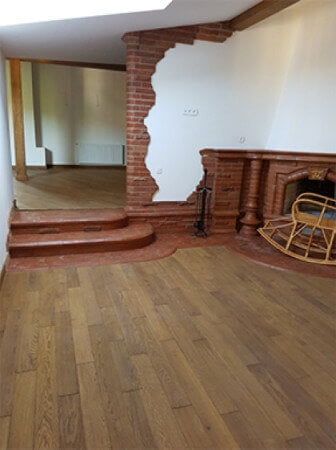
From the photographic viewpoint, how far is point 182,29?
4.02 metres

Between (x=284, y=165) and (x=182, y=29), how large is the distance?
6.66 feet

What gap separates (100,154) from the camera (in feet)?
28.0

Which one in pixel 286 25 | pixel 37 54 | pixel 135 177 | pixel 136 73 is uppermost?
pixel 286 25

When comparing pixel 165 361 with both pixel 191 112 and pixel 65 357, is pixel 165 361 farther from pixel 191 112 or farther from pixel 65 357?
pixel 191 112

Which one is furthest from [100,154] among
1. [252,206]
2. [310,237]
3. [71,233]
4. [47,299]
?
[47,299]

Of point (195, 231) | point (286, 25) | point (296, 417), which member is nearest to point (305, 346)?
point (296, 417)

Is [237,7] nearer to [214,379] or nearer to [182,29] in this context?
[182,29]

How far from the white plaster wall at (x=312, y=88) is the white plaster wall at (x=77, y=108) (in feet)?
16.2

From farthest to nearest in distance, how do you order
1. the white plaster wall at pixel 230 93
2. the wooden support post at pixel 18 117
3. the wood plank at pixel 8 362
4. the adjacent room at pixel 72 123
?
the adjacent room at pixel 72 123 → the wooden support post at pixel 18 117 → the white plaster wall at pixel 230 93 → the wood plank at pixel 8 362

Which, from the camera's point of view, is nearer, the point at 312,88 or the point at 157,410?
the point at 157,410

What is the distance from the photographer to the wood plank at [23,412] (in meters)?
1.52

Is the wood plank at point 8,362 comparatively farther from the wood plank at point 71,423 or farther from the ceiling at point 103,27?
the ceiling at point 103,27

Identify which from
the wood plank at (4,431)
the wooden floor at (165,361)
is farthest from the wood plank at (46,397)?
the wood plank at (4,431)

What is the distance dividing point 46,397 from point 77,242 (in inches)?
83.6
